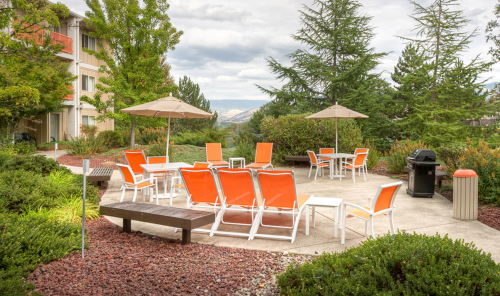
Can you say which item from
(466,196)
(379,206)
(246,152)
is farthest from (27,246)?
(246,152)

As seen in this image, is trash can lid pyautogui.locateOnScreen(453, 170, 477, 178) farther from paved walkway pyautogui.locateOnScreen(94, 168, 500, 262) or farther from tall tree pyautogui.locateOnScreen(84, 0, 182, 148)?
tall tree pyautogui.locateOnScreen(84, 0, 182, 148)

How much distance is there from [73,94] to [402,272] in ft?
75.4

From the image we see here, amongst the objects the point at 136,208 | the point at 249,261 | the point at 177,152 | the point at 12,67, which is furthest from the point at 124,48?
the point at 249,261

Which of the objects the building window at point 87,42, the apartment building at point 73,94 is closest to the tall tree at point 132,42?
the apartment building at point 73,94

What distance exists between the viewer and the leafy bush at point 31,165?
7.50 m

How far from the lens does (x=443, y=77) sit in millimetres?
18859

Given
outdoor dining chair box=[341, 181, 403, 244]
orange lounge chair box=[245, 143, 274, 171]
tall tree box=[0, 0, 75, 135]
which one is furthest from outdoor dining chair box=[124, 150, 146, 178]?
outdoor dining chair box=[341, 181, 403, 244]

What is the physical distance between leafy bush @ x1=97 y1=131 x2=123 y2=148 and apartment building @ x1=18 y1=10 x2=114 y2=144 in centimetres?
321

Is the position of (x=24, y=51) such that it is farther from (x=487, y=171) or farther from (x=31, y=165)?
(x=487, y=171)

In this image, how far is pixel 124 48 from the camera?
15812 millimetres

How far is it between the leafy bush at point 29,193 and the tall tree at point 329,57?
16.8m

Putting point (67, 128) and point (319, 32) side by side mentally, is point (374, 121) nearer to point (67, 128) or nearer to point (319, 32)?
point (319, 32)

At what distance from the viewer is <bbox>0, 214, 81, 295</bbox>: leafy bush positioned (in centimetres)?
269

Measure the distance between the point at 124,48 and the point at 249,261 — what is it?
15043 millimetres
